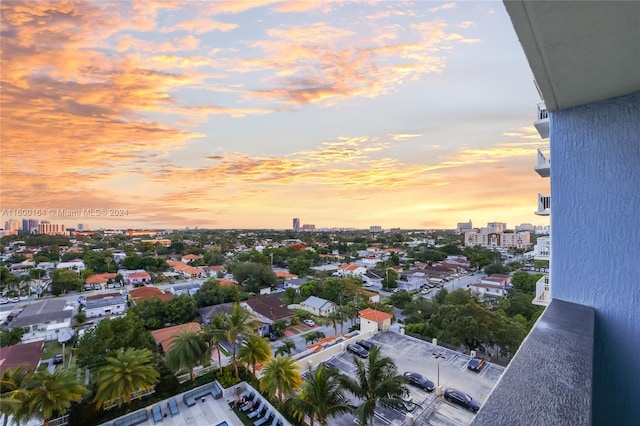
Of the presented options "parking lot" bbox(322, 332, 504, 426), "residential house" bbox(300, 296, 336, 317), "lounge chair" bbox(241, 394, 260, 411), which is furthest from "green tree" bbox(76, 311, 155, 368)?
"residential house" bbox(300, 296, 336, 317)

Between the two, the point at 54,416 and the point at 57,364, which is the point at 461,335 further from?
the point at 57,364

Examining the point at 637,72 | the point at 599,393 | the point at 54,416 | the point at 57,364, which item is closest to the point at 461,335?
the point at 599,393

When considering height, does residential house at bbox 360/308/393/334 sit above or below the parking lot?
above

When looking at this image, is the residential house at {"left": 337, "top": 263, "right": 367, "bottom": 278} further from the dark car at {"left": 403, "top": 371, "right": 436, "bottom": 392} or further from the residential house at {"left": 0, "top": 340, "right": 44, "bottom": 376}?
the residential house at {"left": 0, "top": 340, "right": 44, "bottom": 376}

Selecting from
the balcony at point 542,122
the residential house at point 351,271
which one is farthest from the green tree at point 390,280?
the balcony at point 542,122

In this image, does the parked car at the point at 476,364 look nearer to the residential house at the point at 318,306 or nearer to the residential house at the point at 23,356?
the residential house at the point at 318,306

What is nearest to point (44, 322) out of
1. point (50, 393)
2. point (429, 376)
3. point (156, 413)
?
point (50, 393)
